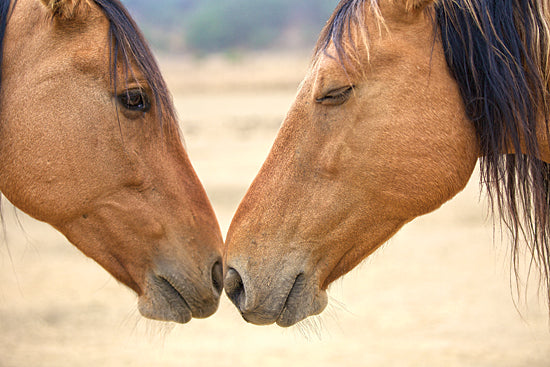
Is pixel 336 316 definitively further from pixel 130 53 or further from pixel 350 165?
pixel 130 53

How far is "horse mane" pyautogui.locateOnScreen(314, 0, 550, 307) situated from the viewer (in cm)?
242

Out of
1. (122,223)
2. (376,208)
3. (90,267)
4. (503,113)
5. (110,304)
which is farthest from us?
(90,267)

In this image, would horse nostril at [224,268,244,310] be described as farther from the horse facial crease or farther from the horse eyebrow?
the horse eyebrow

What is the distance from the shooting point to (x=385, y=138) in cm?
255

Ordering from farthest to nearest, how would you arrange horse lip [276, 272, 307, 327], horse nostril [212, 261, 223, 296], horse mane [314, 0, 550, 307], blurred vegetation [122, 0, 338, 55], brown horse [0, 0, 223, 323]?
blurred vegetation [122, 0, 338, 55] < horse nostril [212, 261, 223, 296] < brown horse [0, 0, 223, 323] < horse lip [276, 272, 307, 327] < horse mane [314, 0, 550, 307]

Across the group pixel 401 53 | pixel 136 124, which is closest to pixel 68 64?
pixel 136 124

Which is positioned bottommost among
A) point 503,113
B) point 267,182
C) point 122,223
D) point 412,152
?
point 122,223

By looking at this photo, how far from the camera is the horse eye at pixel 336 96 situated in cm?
257

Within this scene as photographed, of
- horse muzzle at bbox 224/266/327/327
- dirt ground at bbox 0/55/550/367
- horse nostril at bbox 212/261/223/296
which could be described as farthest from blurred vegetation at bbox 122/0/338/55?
horse muzzle at bbox 224/266/327/327

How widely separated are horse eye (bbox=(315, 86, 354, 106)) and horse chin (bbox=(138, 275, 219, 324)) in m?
1.17

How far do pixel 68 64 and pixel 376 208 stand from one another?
1628 mm

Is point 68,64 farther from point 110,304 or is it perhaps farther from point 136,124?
point 110,304

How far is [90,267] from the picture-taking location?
859 centimetres

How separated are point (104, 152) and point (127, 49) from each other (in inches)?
21.4
